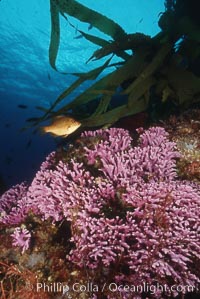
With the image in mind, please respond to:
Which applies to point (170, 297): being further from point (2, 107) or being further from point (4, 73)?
point (2, 107)

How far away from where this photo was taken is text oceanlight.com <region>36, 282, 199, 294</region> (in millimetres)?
2057

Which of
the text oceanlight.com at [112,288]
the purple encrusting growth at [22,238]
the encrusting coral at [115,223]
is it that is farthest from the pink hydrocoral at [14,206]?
the text oceanlight.com at [112,288]

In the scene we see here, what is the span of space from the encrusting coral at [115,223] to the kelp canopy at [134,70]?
100 centimetres

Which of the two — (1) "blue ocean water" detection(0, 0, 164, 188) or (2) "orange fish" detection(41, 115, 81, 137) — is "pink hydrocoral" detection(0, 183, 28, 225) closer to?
(2) "orange fish" detection(41, 115, 81, 137)

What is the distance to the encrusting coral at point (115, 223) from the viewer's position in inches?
82.7

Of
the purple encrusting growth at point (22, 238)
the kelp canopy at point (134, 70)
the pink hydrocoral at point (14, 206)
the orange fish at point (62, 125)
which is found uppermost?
the kelp canopy at point (134, 70)

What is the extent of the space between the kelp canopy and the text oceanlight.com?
211 centimetres

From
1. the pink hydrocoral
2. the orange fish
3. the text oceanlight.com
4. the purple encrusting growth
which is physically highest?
the orange fish

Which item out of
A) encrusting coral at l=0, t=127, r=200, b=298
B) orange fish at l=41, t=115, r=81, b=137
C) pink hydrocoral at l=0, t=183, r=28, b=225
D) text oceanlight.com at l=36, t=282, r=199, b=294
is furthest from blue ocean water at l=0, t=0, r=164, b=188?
text oceanlight.com at l=36, t=282, r=199, b=294

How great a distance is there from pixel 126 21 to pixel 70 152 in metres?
22.9

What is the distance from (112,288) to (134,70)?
2.83 metres

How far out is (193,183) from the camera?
8.97ft

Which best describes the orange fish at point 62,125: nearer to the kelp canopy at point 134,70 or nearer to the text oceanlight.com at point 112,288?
the kelp canopy at point 134,70

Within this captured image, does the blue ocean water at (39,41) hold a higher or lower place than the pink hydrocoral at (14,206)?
higher
